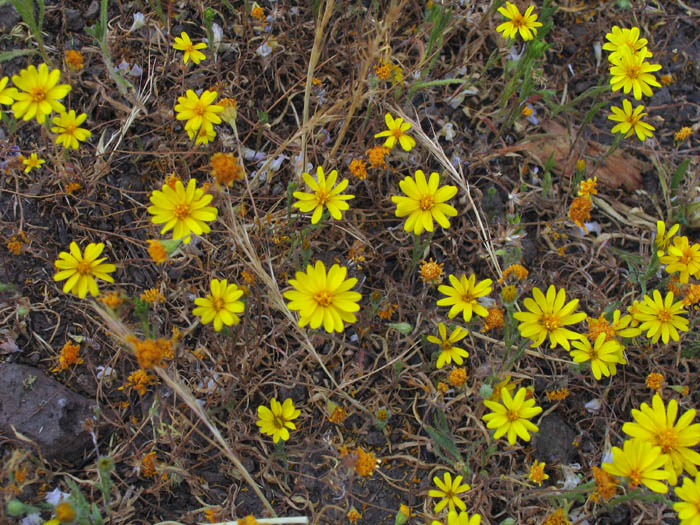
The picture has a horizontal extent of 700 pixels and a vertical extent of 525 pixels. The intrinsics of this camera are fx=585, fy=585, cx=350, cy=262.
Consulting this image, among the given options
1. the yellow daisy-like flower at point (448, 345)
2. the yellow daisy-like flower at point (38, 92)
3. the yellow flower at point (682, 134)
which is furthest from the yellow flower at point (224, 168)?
the yellow flower at point (682, 134)

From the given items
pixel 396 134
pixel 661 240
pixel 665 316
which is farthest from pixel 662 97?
pixel 396 134

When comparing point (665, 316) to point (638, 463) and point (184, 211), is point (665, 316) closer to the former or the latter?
point (638, 463)

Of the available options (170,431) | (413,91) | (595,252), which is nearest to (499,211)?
(595,252)

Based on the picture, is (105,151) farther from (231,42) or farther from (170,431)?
(170,431)

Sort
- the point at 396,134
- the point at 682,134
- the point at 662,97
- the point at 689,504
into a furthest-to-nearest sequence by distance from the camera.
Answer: the point at 662,97 < the point at 682,134 < the point at 396,134 < the point at 689,504

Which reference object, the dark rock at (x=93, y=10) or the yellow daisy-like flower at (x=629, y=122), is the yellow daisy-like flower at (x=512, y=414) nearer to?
the yellow daisy-like flower at (x=629, y=122)
